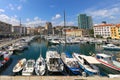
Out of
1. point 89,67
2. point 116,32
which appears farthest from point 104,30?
point 89,67

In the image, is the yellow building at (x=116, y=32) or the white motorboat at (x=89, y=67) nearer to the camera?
the white motorboat at (x=89, y=67)

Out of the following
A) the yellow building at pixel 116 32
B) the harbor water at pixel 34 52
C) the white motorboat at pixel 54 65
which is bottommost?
the harbor water at pixel 34 52

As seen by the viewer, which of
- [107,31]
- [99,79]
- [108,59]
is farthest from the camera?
[107,31]

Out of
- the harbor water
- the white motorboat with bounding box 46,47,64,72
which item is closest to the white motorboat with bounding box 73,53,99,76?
the white motorboat with bounding box 46,47,64,72

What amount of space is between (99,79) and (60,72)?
8.68m

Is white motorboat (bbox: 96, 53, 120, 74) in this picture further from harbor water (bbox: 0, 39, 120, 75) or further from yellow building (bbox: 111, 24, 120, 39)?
yellow building (bbox: 111, 24, 120, 39)

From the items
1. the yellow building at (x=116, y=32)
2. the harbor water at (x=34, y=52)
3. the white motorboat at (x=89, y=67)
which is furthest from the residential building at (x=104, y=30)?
the white motorboat at (x=89, y=67)

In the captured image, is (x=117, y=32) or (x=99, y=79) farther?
(x=117, y=32)

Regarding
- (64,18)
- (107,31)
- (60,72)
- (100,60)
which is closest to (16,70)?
(60,72)

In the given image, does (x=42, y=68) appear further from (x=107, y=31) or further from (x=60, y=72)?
(x=107, y=31)

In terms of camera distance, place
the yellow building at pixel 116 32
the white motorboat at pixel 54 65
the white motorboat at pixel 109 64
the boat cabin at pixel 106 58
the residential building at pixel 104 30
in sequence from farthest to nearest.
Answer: the residential building at pixel 104 30 < the yellow building at pixel 116 32 < the boat cabin at pixel 106 58 < the white motorboat at pixel 109 64 < the white motorboat at pixel 54 65

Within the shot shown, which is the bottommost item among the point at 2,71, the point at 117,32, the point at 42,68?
the point at 2,71

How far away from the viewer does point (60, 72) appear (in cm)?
2273

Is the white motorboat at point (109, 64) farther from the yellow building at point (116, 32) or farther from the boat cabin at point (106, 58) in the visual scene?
the yellow building at point (116, 32)
